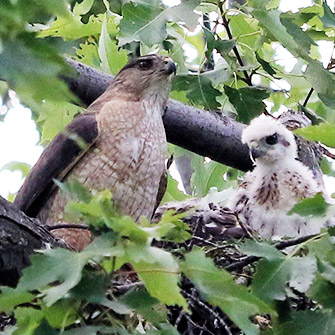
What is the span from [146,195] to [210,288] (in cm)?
207

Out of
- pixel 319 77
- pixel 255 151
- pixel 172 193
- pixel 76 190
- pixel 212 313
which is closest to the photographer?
pixel 76 190

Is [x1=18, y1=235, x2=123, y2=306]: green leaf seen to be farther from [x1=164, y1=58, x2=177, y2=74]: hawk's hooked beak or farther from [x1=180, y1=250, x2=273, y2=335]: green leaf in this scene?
[x1=164, y1=58, x2=177, y2=74]: hawk's hooked beak

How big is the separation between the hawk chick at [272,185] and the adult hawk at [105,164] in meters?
0.67

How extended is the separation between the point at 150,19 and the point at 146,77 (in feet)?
2.67

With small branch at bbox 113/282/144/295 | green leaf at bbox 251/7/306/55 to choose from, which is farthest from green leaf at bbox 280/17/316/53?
small branch at bbox 113/282/144/295

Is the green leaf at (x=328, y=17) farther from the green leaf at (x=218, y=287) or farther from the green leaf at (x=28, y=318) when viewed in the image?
the green leaf at (x=28, y=318)

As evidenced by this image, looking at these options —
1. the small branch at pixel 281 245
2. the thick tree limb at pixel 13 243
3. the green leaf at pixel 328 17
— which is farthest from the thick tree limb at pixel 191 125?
the thick tree limb at pixel 13 243

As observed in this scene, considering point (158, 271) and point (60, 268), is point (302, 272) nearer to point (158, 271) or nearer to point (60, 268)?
point (158, 271)

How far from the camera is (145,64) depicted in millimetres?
4250

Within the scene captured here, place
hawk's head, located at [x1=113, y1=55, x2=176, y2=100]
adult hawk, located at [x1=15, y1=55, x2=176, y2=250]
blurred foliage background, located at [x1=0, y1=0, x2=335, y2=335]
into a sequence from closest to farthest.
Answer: blurred foliage background, located at [x1=0, y1=0, x2=335, y2=335]
adult hawk, located at [x1=15, y1=55, x2=176, y2=250]
hawk's head, located at [x1=113, y1=55, x2=176, y2=100]

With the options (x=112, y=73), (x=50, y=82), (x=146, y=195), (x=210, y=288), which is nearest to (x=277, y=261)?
(x=210, y=288)

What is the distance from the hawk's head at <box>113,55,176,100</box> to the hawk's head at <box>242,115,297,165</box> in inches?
25.6

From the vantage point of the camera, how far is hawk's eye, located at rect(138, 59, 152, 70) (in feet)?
13.9

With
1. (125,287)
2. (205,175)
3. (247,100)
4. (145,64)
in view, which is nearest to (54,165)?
(145,64)
